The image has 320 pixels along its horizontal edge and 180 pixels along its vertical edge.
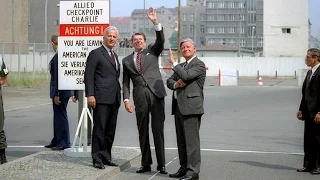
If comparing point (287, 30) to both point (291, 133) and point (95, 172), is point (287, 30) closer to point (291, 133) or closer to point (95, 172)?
point (291, 133)

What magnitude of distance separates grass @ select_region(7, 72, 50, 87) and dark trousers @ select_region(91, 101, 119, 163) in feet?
96.4

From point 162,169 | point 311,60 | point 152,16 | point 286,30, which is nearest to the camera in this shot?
point 152,16

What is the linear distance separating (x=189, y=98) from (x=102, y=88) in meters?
1.43

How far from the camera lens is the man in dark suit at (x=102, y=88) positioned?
9.63 metres

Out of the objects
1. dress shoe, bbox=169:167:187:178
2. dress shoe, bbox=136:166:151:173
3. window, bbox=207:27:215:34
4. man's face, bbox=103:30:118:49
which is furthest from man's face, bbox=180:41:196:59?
window, bbox=207:27:215:34

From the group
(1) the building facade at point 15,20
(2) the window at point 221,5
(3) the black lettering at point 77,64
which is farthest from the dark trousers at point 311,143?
(2) the window at point 221,5

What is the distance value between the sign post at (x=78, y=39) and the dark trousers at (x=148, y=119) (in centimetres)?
138

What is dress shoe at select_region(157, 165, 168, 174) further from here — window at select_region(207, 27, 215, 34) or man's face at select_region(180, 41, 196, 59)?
window at select_region(207, 27, 215, 34)

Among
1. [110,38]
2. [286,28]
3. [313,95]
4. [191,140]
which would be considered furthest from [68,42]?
[286,28]

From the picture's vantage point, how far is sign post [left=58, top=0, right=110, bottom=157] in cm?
1070

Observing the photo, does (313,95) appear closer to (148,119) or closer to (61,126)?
(148,119)

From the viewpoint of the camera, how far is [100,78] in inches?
381

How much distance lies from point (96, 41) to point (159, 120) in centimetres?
191

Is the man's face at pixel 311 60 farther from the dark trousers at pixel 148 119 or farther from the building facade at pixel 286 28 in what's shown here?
the building facade at pixel 286 28
